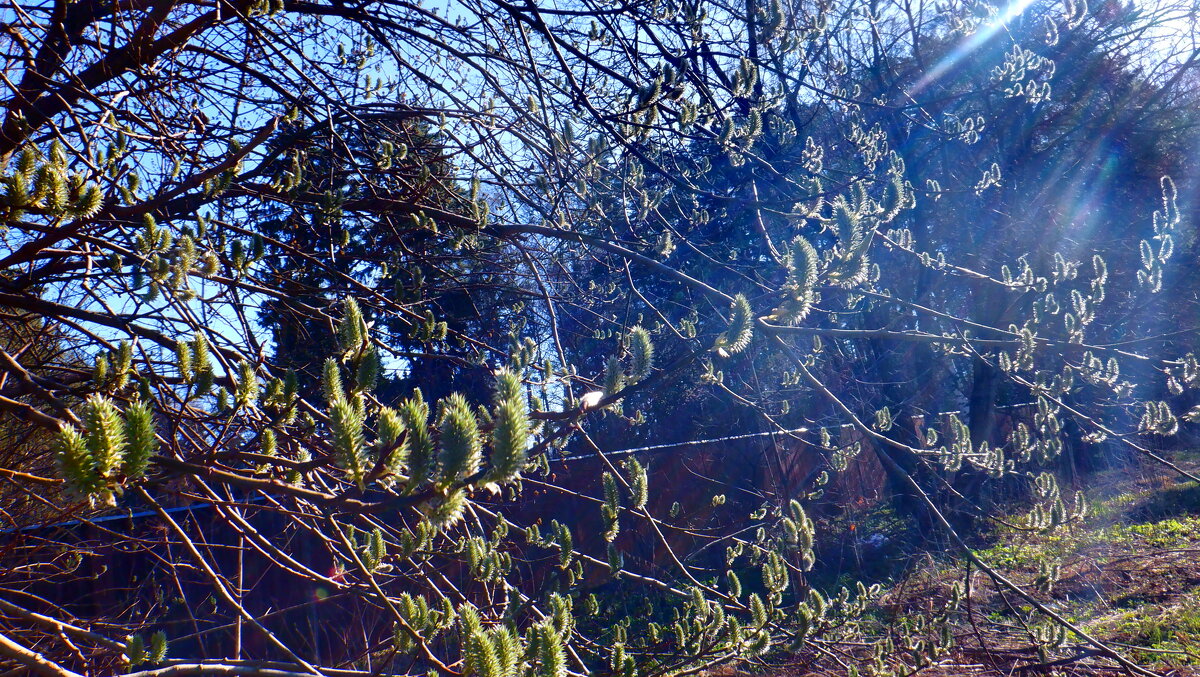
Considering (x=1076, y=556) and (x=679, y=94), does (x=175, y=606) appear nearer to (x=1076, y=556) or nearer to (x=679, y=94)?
(x=679, y=94)

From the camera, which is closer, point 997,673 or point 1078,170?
point 997,673

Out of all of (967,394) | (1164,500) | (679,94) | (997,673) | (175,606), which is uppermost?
(679,94)

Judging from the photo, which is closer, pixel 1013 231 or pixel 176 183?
pixel 176 183

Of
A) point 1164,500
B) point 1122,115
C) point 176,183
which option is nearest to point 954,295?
point 1122,115

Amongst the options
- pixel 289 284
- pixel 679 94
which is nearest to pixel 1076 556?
pixel 679 94

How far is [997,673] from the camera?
4855 mm

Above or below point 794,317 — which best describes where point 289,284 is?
above

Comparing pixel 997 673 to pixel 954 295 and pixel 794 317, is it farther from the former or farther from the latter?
pixel 954 295

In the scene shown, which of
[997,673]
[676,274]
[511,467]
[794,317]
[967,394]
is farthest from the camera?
[967,394]

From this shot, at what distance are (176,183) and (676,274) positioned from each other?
86.1 inches

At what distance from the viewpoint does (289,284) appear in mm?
3463

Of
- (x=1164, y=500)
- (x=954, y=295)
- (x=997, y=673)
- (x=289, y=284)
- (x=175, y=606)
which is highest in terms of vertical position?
(x=289, y=284)

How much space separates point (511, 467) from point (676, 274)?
1.30 meters

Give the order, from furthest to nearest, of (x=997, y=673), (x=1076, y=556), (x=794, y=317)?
1. (x=1076, y=556)
2. (x=997, y=673)
3. (x=794, y=317)
